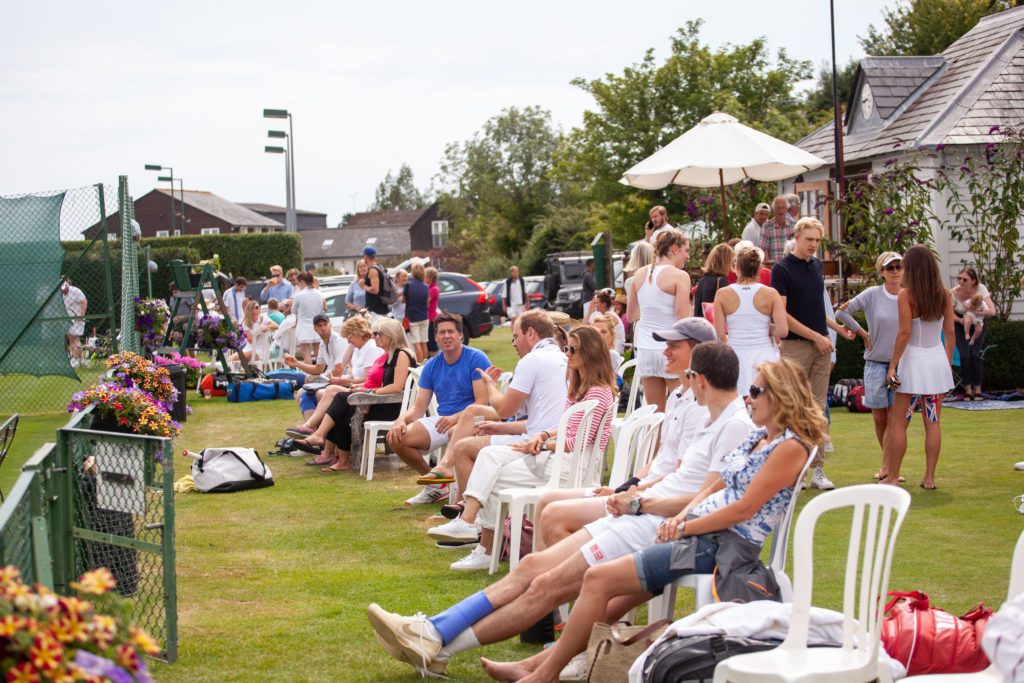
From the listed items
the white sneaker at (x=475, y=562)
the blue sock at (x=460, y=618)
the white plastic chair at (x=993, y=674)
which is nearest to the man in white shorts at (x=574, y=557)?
the blue sock at (x=460, y=618)

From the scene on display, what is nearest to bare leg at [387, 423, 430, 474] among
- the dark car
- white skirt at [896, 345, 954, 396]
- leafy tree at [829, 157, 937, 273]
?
white skirt at [896, 345, 954, 396]

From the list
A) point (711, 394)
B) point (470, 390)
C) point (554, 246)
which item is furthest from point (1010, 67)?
point (554, 246)

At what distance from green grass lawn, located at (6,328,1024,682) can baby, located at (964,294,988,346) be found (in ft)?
9.77

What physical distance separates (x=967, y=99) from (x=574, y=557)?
53.8 ft

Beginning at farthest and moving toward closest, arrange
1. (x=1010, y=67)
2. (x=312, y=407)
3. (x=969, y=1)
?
(x=969, y=1) < (x=1010, y=67) < (x=312, y=407)

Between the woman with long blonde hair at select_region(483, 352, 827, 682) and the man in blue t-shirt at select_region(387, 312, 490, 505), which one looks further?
the man in blue t-shirt at select_region(387, 312, 490, 505)

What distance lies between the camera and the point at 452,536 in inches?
277

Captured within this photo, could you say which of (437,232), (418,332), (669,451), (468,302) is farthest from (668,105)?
(437,232)

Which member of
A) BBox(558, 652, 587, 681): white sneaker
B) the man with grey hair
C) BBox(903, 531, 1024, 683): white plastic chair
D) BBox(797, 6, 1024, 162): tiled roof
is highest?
BBox(797, 6, 1024, 162): tiled roof

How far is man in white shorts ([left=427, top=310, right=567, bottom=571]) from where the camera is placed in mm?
6902

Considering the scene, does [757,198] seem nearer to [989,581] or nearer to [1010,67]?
[1010,67]

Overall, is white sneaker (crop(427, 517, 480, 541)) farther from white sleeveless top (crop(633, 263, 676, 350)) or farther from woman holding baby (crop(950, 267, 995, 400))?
woman holding baby (crop(950, 267, 995, 400))

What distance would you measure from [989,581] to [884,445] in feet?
9.03

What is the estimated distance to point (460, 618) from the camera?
479cm
